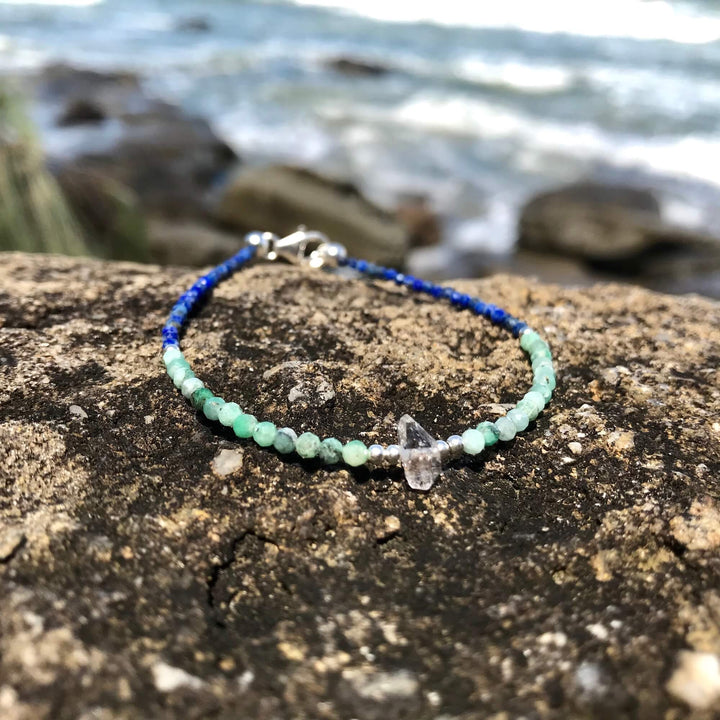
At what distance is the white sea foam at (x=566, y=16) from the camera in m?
15.5

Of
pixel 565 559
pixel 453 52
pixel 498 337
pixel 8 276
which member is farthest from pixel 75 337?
pixel 453 52

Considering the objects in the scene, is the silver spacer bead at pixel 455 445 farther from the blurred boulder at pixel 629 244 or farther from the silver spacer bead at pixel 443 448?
the blurred boulder at pixel 629 244

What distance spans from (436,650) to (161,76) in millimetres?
12710

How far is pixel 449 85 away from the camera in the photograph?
11.8m

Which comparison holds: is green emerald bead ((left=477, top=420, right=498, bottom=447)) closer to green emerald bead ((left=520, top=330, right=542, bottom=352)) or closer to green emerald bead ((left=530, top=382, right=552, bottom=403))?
green emerald bead ((left=530, top=382, right=552, bottom=403))

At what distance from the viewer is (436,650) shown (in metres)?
1.13

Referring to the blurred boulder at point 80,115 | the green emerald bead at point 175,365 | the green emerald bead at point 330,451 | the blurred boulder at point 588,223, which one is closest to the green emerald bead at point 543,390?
the green emerald bead at point 330,451

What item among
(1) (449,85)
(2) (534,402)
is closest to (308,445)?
(2) (534,402)

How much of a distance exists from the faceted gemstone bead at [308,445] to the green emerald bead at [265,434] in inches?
2.4

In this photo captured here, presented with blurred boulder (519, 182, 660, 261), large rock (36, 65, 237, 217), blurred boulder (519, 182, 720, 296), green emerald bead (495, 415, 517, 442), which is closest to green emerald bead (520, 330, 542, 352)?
green emerald bead (495, 415, 517, 442)

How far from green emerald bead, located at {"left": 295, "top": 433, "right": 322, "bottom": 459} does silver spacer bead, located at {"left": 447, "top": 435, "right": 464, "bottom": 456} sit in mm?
305

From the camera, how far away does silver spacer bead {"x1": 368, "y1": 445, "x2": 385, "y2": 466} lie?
58.1 inches

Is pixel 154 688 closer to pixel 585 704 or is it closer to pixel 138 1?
pixel 585 704

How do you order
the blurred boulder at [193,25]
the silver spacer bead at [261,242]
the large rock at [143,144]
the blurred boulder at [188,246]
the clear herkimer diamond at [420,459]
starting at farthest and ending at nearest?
the blurred boulder at [193,25] < the large rock at [143,144] < the blurred boulder at [188,246] < the silver spacer bead at [261,242] < the clear herkimer diamond at [420,459]
